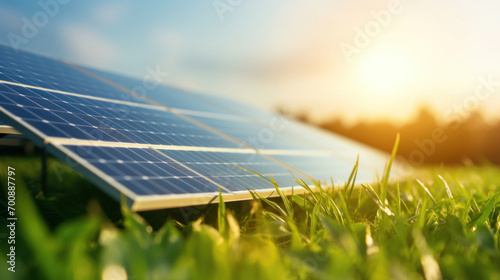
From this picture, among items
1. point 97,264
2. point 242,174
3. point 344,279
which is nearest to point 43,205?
point 242,174

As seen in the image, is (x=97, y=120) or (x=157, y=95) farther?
(x=157, y=95)

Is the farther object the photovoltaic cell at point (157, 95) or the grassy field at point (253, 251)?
the photovoltaic cell at point (157, 95)

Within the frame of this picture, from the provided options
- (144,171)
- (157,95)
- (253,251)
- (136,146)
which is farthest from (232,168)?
(157,95)

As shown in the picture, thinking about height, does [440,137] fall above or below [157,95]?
below

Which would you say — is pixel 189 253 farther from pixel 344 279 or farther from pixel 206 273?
pixel 344 279

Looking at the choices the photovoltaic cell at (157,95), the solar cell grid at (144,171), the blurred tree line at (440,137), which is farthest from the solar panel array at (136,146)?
the blurred tree line at (440,137)

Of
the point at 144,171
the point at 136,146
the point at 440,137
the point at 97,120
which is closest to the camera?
the point at 144,171

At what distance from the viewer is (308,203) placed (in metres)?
3.04

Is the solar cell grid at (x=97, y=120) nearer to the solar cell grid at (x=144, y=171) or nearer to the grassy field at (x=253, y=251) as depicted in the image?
the solar cell grid at (x=144, y=171)

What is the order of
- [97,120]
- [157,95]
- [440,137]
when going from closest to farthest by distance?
1. [97,120]
2. [157,95]
3. [440,137]

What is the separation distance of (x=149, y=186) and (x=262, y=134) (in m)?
4.07

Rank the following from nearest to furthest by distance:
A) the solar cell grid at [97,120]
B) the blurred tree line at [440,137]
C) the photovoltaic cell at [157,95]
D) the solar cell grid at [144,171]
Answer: the solar cell grid at [144,171]
the solar cell grid at [97,120]
the photovoltaic cell at [157,95]
the blurred tree line at [440,137]

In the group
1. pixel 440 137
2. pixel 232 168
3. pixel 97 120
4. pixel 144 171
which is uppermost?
pixel 97 120

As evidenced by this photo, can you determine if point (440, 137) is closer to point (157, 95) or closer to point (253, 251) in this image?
point (157, 95)
